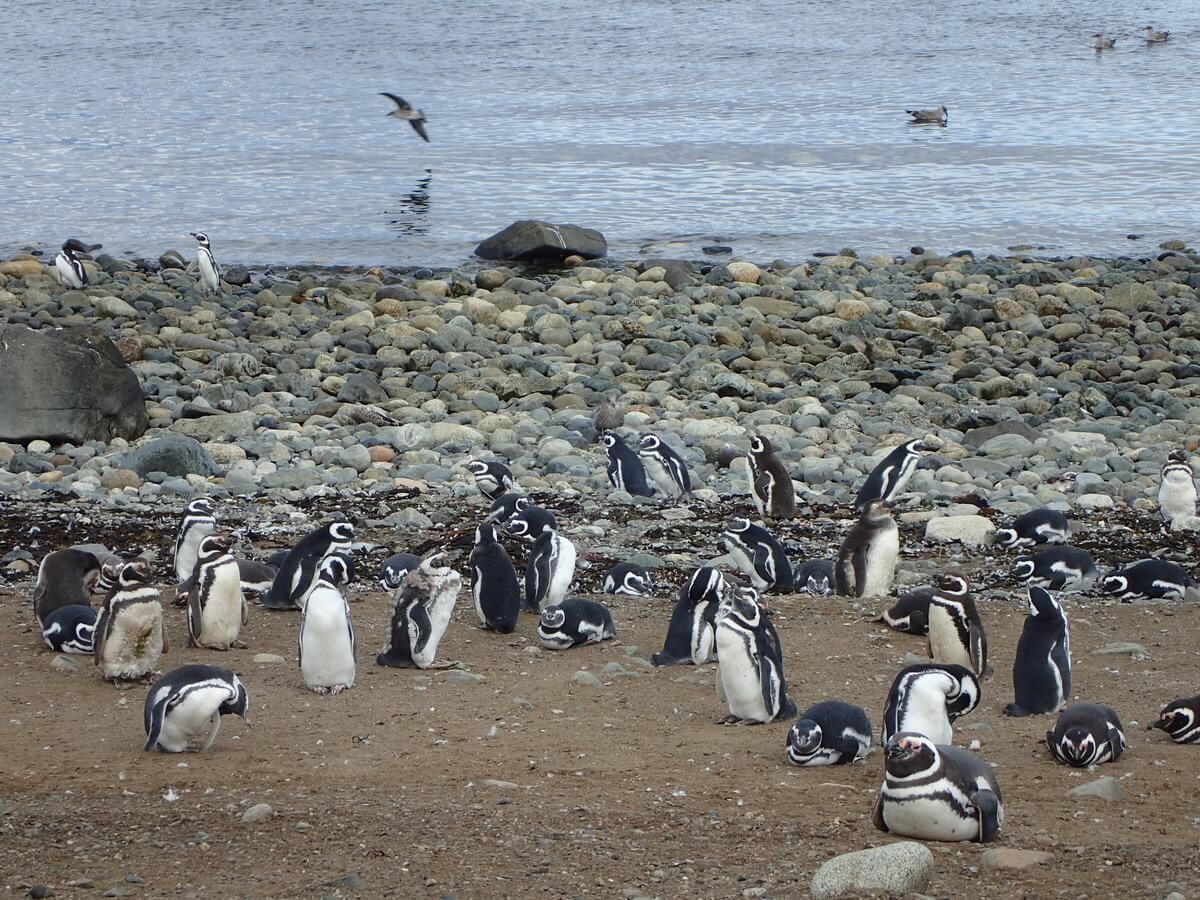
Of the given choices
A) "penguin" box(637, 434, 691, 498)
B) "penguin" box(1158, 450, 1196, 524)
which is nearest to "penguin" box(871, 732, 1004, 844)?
"penguin" box(1158, 450, 1196, 524)

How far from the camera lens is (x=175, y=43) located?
47250 mm

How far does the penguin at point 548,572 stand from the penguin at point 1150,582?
3001 mm

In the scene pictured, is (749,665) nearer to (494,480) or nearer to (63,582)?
(63,582)

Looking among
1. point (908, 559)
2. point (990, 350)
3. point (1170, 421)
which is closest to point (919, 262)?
point (990, 350)

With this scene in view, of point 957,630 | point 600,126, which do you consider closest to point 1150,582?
point 957,630

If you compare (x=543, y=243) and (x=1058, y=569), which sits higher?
(x=1058, y=569)

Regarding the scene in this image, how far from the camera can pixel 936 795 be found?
5207 mm

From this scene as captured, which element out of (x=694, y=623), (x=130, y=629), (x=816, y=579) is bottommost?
(x=816, y=579)

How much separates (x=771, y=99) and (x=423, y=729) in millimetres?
33928

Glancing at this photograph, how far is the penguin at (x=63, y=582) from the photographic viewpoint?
7.93 meters

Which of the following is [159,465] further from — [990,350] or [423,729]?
[990,350]

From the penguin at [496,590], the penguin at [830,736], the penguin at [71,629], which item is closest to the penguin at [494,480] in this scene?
the penguin at [496,590]

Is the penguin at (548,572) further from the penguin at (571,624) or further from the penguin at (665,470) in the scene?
the penguin at (665,470)

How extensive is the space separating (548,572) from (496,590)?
0.47 m
